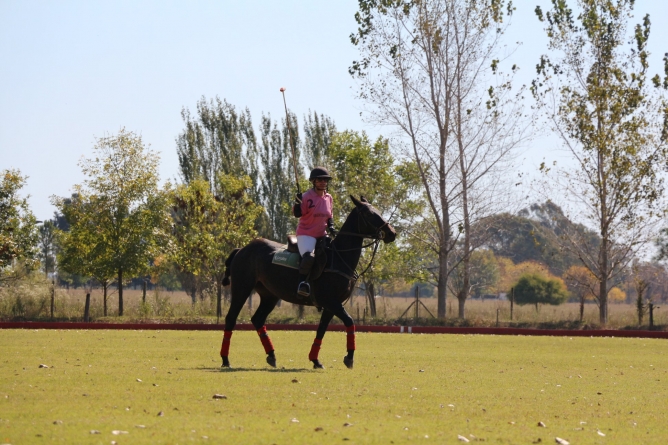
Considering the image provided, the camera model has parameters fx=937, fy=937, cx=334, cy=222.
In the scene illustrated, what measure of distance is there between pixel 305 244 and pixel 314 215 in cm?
45

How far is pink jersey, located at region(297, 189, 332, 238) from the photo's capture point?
13750 millimetres

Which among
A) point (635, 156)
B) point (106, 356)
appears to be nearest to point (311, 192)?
point (106, 356)

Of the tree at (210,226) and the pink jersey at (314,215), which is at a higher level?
the tree at (210,226)

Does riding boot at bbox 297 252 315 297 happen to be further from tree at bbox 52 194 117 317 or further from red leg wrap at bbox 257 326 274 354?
tree at bbox 52 194 117 317

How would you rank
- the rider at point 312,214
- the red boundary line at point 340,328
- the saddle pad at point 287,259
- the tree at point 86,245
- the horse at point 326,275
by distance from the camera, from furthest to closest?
the tree at point 86,245, the red boundary line at point 340,328, the saddle pad at point 287,259, the rider at point 312,214, the horse at point 326,275

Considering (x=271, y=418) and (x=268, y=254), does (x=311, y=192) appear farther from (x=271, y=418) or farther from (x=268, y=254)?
(x=271, y=418)

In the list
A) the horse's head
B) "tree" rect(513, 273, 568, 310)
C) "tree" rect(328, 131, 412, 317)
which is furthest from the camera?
"tree" rect(513, 273, 568, 310)

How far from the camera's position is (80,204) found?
40.1 meters

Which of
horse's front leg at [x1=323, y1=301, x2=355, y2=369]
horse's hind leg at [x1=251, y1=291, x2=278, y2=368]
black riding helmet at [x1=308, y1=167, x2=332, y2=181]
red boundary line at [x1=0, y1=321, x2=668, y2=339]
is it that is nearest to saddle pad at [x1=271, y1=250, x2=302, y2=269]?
horse's front leg at [x1=323, y1=301, x2=355, y2=369]

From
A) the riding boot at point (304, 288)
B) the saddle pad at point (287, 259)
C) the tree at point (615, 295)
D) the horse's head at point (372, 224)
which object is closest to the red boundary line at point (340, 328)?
the saddle pad at point (287, 259)

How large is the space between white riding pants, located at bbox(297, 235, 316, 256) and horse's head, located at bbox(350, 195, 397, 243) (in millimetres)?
732

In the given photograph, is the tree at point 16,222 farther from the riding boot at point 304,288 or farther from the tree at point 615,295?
the tree at point 615,295

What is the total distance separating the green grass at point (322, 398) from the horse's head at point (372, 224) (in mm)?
1974

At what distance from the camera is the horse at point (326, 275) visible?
13.6 metres
